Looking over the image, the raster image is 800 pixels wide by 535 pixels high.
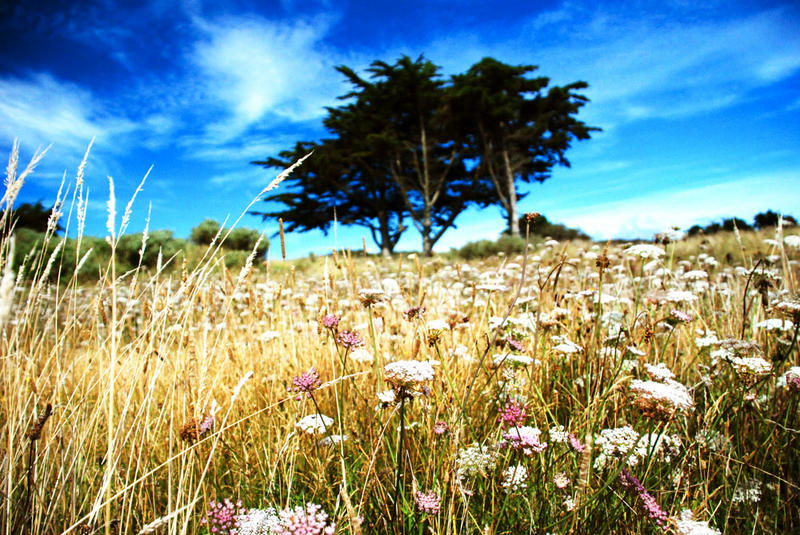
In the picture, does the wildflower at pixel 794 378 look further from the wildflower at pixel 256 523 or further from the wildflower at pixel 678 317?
the wildflower at pixel 256 523

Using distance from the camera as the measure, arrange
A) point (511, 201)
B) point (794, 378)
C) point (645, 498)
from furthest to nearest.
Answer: point (511, 201) → point (794, 378) → point (645, 498)

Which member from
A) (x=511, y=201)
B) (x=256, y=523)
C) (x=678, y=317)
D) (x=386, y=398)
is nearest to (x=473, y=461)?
(x=386, y=398)

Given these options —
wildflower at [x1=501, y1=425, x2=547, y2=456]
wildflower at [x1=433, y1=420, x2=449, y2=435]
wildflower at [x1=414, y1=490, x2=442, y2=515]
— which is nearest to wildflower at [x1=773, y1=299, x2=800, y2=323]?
wildflower at [x1=501, y1=425, x2=547, y2=456]

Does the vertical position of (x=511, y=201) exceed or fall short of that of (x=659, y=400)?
it exceeds it

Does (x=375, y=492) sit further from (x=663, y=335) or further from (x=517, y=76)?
(x=517, y=76)

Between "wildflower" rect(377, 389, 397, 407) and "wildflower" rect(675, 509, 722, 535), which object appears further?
"wildflower" rect(377, 389, 397, 407)

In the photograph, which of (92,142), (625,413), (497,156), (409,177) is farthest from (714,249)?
(409,177)

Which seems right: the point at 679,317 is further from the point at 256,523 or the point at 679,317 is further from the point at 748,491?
the point at 256,523

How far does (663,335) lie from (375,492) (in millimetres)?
2302

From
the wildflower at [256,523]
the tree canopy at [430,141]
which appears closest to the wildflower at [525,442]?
the wildflower at [256,523]

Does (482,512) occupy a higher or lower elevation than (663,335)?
lower

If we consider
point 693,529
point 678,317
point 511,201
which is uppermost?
point 511,201

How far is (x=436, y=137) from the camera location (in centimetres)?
2333

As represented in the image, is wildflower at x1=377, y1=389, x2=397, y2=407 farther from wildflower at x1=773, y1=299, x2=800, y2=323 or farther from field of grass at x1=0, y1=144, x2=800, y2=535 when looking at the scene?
wildflower at x1=773, y1=299, x2=800, y2=323
